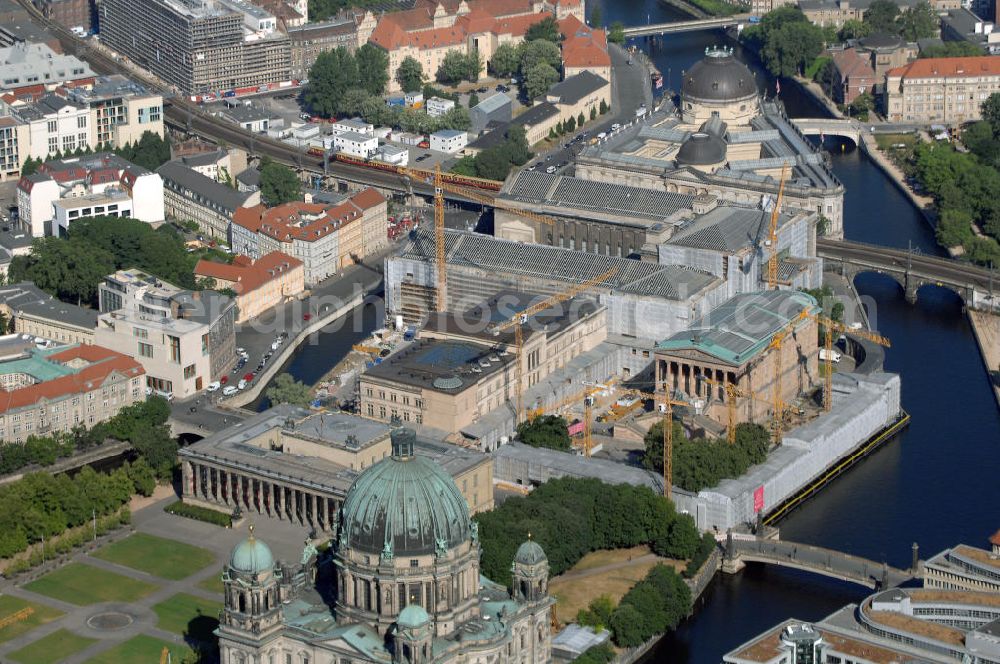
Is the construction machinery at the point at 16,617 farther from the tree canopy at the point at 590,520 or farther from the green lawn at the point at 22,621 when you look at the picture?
the tree canopy at the point at 590,520

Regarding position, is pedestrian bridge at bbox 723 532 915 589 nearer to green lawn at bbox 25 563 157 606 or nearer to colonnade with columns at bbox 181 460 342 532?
colonnade with columns at bbox 181 460 342 532

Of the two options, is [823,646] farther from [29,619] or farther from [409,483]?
[29,619]

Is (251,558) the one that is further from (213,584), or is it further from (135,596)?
(135,596)

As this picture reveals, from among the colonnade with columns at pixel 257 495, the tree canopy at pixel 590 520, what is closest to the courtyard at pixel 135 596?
the colonnade with columns at pixel 257 495

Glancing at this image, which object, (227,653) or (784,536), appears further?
(784,536)

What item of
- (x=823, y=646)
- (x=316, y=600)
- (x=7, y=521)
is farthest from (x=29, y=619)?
(x=823, y=646)

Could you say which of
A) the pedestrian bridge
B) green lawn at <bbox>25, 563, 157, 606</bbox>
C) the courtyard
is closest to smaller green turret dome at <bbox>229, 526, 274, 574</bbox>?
the courtyard
